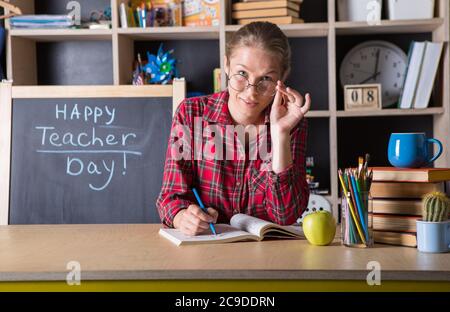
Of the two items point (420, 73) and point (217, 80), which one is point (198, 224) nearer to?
point (217, 80)

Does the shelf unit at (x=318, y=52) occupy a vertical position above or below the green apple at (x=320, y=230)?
above

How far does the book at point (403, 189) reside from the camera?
4.54 ft

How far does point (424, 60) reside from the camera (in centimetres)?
293

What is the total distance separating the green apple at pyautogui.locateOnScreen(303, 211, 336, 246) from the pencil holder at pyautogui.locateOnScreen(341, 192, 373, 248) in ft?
0.14

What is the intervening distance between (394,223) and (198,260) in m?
0.50

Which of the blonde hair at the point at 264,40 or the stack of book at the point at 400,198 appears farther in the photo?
the blonde hair at the point at 264,40

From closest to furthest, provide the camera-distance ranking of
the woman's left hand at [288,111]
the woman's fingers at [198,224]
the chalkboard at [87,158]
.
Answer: the woman's fingers at [198,224] < the woman's left hand at [288,111] < the chalkboard at [87,158]

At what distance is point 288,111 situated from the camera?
167 cm

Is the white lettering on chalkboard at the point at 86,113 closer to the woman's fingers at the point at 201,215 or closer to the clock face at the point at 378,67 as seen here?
the woman's fingers at the point at 201,215

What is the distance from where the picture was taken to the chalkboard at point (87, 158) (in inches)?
85.5

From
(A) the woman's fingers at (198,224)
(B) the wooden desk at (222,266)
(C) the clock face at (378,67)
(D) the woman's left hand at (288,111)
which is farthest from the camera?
(C) the clock face at (378,67)

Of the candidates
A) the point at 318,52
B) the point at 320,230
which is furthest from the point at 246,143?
the point at 318,52

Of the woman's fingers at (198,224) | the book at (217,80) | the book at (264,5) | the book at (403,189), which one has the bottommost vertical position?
the woman's fingers at (198,224)

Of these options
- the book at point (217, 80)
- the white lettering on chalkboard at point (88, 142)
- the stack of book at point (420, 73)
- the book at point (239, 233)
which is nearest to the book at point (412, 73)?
the stack of book at point (420, 73)
